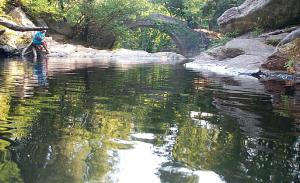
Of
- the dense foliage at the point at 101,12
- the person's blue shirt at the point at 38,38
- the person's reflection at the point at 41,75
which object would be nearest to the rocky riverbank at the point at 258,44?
the person's reflection at the point at 41,75

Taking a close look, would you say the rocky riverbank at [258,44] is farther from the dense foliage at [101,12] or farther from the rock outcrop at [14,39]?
the rock outcrop at [14,39]

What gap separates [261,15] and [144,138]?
1871cm

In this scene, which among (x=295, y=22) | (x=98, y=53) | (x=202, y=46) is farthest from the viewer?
(x=202, y=46)

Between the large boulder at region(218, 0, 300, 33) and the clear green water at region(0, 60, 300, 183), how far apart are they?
1370 centimetres

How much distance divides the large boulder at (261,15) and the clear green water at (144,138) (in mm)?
13701

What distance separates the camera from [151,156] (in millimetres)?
3695

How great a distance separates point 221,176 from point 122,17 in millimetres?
40536

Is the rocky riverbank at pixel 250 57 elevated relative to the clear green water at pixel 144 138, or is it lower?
elevated

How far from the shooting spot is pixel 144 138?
4363 millimetres

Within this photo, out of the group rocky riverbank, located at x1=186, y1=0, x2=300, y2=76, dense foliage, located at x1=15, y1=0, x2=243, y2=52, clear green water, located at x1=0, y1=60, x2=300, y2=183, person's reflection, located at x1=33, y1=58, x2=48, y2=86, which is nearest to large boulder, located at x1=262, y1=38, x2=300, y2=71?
rocky riverbank, located at x1=186, y1=0, x2=300, y2=76

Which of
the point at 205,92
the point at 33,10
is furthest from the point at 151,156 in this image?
the point at 33,10

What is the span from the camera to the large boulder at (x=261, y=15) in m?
20.3

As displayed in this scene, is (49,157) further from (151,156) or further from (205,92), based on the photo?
(205,92)

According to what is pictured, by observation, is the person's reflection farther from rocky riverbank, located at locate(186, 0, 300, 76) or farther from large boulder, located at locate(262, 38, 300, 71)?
large boulder, located at locate(262, 38, 300, 71)
